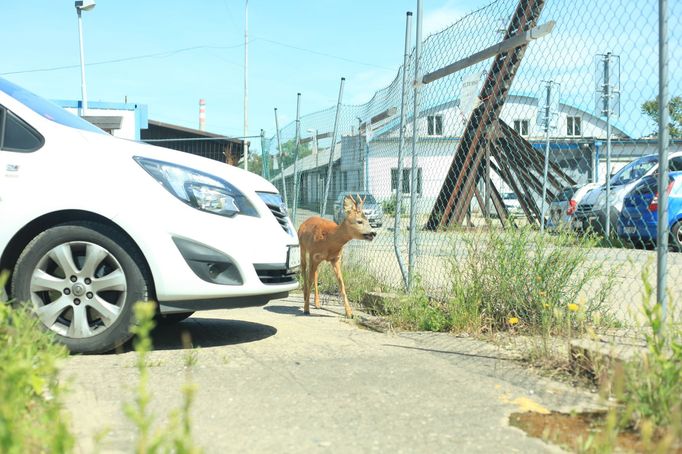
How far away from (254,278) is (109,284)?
0.97 meters

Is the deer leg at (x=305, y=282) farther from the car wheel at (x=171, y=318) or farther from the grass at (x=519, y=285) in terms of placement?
the grass at (x=519, y=285)

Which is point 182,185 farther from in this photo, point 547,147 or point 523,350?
point 547,147

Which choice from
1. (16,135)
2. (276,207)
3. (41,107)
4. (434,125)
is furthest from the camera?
(434,125)

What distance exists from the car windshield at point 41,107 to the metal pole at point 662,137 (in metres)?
3.87

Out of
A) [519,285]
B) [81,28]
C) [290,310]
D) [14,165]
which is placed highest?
[81,28]

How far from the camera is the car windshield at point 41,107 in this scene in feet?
15.5

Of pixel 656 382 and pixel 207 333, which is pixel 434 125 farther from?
pixel 656 382

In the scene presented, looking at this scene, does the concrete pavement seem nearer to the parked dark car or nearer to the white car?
the white car

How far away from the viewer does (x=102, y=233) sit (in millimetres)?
4426

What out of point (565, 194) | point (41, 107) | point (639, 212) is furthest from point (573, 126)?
point (41, 107)

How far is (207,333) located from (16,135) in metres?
2.14

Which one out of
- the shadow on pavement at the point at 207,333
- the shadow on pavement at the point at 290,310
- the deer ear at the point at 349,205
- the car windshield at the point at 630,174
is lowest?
the shadow on pavement at the point at 290,310

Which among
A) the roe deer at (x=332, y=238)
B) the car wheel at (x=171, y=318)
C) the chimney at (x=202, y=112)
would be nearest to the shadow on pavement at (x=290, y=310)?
the roe deer at (x=332, y=238)

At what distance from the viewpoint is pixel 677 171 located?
848 cm
